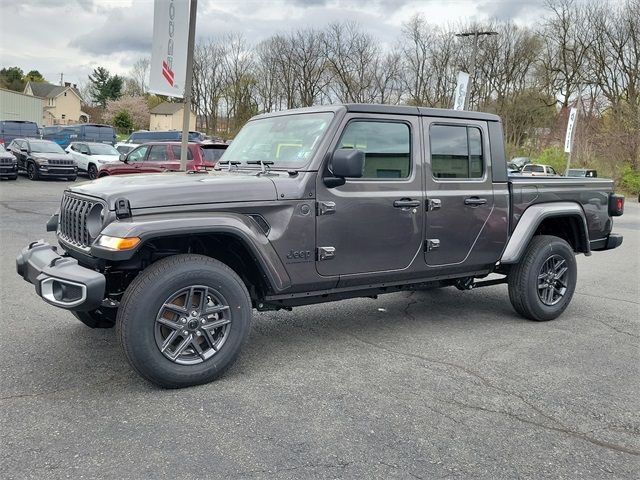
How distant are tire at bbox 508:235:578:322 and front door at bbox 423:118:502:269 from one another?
564 millimetres

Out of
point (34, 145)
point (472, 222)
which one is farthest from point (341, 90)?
point (472, 222)

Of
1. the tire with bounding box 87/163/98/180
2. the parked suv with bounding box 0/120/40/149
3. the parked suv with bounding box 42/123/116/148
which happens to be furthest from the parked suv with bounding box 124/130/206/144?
the tire with bounding box 87/163/98/180

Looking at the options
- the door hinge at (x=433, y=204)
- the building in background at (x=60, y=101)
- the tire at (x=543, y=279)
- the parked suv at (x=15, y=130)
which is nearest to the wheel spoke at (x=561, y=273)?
the tire at (x=543, y=279)

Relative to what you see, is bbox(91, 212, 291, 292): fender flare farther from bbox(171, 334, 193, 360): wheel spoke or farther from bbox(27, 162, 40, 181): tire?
bbox(27, 162, 40, 181): tire

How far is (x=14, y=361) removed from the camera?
4.04m

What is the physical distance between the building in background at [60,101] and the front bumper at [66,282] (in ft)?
280

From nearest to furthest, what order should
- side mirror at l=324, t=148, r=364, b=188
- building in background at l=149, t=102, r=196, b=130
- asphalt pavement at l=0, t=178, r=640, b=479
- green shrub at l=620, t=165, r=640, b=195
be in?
1. asphalt pavement at l=0, t=178, r=640, b=479
2. side mirror at l=324, t=148, r=364, b=188
3. green shrub at l=620, t=165, r=640, b=195
4. building in background at l=149, t=102, r=196, b=130

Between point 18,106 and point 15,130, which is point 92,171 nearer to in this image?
point 15,130

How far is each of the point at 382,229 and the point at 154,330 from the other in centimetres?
189

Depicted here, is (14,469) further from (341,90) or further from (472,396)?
(341,90)

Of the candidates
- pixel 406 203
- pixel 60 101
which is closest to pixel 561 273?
pixel 406 203

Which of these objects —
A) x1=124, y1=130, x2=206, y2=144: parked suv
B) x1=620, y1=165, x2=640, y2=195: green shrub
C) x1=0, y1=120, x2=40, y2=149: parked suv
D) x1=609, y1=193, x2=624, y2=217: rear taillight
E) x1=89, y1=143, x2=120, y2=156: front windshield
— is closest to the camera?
x1=609, y1=193, x2=624, y2=217: rear taillight

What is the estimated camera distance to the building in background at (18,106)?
50.0 metres

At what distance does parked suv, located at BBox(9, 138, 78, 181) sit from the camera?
2086 centimetres
